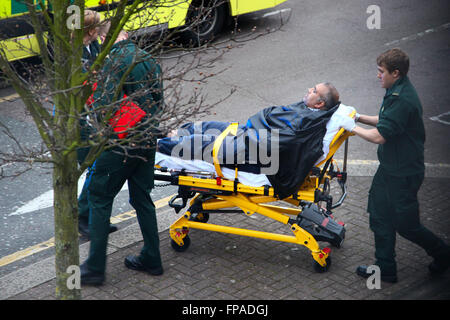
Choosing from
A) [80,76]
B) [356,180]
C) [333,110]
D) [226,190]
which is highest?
[80,76]

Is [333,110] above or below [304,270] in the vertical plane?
above

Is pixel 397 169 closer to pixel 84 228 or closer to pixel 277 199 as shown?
pixel 277 199

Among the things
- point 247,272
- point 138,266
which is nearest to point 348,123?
point 247,272

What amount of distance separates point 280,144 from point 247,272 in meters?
1.12

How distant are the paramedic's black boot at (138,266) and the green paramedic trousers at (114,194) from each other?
0.12 ft

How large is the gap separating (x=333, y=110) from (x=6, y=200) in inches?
151

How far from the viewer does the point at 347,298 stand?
16.6 ft

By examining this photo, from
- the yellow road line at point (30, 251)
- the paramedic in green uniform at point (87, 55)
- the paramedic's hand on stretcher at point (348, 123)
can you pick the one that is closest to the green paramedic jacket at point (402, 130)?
the paramedic's hand on stretcher at point (348, 123)

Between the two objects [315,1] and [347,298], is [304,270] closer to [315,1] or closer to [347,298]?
[347,298]

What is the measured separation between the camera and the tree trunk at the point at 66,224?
13.6ft

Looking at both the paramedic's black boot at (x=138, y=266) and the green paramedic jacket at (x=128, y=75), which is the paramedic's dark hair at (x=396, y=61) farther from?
the paramedic's black boot at (x=138, y=266)
